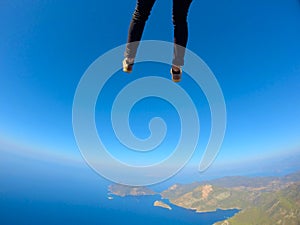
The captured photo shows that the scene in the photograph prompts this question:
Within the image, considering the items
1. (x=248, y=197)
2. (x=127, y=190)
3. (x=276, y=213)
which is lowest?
(x=276, y=213)

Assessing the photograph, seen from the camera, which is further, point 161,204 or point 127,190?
point 161,204

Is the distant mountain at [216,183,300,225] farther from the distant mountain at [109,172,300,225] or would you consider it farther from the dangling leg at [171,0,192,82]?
the dangling leg at [171,0,192,82]

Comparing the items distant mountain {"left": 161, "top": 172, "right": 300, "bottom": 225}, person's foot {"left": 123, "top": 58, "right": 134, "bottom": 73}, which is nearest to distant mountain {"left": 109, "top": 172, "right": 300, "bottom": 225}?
distant mountain {"left": 161, "top": 172, "right": 300, "bottom": 225}

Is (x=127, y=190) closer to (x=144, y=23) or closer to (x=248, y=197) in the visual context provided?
(x=248, y=197)

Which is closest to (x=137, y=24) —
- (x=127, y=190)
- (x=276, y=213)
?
(x=276, y=213)

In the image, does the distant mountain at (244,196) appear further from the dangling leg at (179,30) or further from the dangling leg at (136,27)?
the dangling leg at (136,27)

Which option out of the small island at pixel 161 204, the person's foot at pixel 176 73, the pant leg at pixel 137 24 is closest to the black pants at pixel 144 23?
the pant leg at pixel 137 24

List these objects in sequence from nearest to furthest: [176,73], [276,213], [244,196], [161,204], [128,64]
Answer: [128,64] < [176,73] < [276,213] < [161,204] < [244,196]
